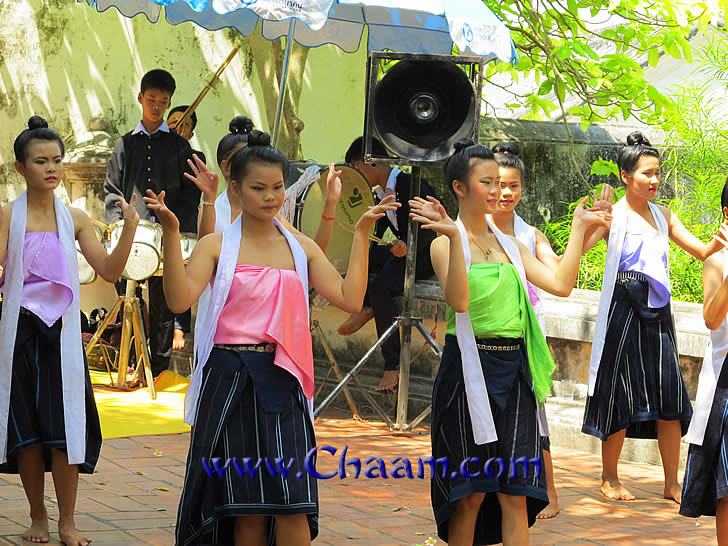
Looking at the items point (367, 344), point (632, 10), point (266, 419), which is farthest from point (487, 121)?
point (266, 419)

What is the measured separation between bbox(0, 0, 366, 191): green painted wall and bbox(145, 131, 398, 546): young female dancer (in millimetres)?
6912

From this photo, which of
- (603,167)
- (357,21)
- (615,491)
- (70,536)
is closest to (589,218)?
(615,491)

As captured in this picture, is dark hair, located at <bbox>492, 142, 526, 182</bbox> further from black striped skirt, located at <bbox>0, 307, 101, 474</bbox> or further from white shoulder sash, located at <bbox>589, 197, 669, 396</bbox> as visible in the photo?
black striped skirt, located at <bbox>0, 307, 101, 474</bbox>

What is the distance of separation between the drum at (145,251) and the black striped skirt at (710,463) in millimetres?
4706

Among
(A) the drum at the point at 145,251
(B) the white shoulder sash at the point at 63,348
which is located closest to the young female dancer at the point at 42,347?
(B) the white shoulder sash at the point at 63,348

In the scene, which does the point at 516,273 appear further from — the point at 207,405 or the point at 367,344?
the point at 367,344

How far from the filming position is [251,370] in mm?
4555

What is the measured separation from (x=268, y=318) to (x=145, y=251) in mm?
4526

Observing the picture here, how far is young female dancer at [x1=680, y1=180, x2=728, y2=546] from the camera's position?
5.03 meters

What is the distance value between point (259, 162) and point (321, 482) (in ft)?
8.82

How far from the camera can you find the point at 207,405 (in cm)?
460

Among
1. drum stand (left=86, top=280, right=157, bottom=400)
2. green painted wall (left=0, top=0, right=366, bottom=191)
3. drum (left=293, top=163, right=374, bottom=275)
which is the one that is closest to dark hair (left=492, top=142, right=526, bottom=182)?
drum (left=293, top=163, right=374, bottom=275)

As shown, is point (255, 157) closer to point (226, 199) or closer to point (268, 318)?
point (268, 318)

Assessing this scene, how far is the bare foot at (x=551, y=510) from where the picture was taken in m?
6.23
